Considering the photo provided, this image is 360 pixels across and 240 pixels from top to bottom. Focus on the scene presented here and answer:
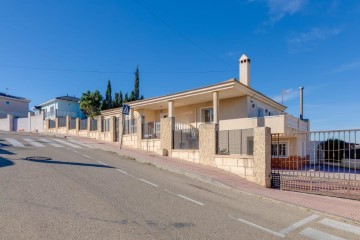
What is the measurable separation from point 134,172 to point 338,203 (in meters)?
7.27

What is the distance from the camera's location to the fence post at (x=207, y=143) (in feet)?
45.9

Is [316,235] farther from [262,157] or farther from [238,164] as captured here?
[238,164]

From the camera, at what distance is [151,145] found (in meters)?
18.6

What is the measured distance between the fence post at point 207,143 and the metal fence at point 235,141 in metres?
0.32

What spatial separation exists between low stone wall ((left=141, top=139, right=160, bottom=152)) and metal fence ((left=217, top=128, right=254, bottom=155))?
195 inches

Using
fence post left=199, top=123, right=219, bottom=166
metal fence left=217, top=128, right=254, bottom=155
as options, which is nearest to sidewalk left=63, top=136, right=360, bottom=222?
fence post left=199, top=123, right=219, bottom=166

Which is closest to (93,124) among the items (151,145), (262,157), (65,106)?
(151,145)

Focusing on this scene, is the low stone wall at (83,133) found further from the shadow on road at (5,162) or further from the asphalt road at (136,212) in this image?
the asphalt road at (136,212)

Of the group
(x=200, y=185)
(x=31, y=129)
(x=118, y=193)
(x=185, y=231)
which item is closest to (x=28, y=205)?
(x=118, y=193)

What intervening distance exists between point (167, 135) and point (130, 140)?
489 cm

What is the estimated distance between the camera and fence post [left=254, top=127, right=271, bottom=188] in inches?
432

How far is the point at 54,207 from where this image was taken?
5797 mm

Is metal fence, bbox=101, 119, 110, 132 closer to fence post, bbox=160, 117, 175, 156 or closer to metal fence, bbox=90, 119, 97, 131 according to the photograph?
metal fence, bbox=90, 119, 97, 131

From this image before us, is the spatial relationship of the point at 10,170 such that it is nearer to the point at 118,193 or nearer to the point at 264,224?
the point at 118,193
